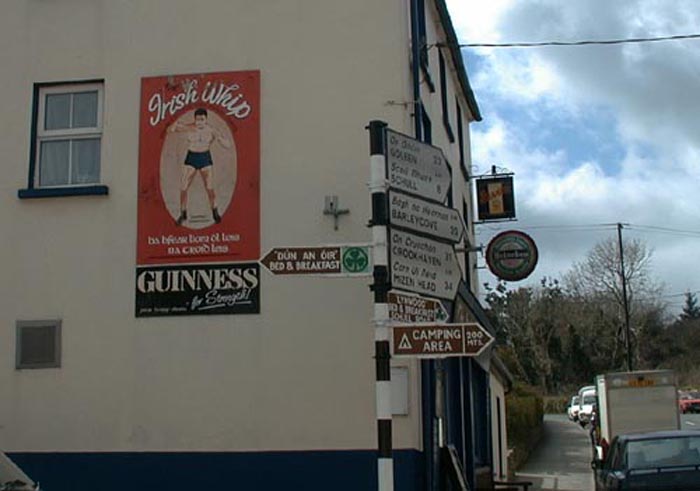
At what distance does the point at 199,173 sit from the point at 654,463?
6.39 metres

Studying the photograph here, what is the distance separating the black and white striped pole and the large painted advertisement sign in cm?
365

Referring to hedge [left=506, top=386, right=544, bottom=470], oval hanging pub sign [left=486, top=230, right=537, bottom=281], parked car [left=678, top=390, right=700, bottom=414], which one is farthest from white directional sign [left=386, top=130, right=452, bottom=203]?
parked car [left=678, top=390, right=700, bottom=414]

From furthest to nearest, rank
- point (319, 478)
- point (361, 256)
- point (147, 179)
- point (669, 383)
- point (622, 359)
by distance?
1. point (622, 359)
2. point (669, 383)
3. point (147, 179)
4. point (319, 478)
5. point (361, 256)

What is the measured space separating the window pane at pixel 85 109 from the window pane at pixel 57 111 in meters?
0.10

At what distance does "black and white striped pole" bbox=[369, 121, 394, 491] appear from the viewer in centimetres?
651

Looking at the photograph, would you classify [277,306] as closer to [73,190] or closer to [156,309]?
[156,309]

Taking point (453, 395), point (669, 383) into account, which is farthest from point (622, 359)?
point (453, 395)

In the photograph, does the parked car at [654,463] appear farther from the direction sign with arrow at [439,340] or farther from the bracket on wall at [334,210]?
the direction sign with arrow at [439,340]

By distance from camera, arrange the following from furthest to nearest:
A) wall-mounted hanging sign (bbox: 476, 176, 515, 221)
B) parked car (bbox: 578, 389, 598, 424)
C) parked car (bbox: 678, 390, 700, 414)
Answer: parked car (bbox: 678, 390, 700, 414)
parked car (bbox: 578, 389, 598, 424)
wall-mounted hanging sign (bbox: 476, 176, 515, 221)

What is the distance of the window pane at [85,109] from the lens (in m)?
11.0

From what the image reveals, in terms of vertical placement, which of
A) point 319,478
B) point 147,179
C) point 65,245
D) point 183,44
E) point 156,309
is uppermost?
point 183,44

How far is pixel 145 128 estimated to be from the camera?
35.3ft

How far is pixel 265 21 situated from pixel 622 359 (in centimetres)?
6613

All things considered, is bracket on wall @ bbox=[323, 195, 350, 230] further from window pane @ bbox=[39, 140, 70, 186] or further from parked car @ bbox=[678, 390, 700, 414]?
parked car @ bbox=[678, 390, 700, 414]
